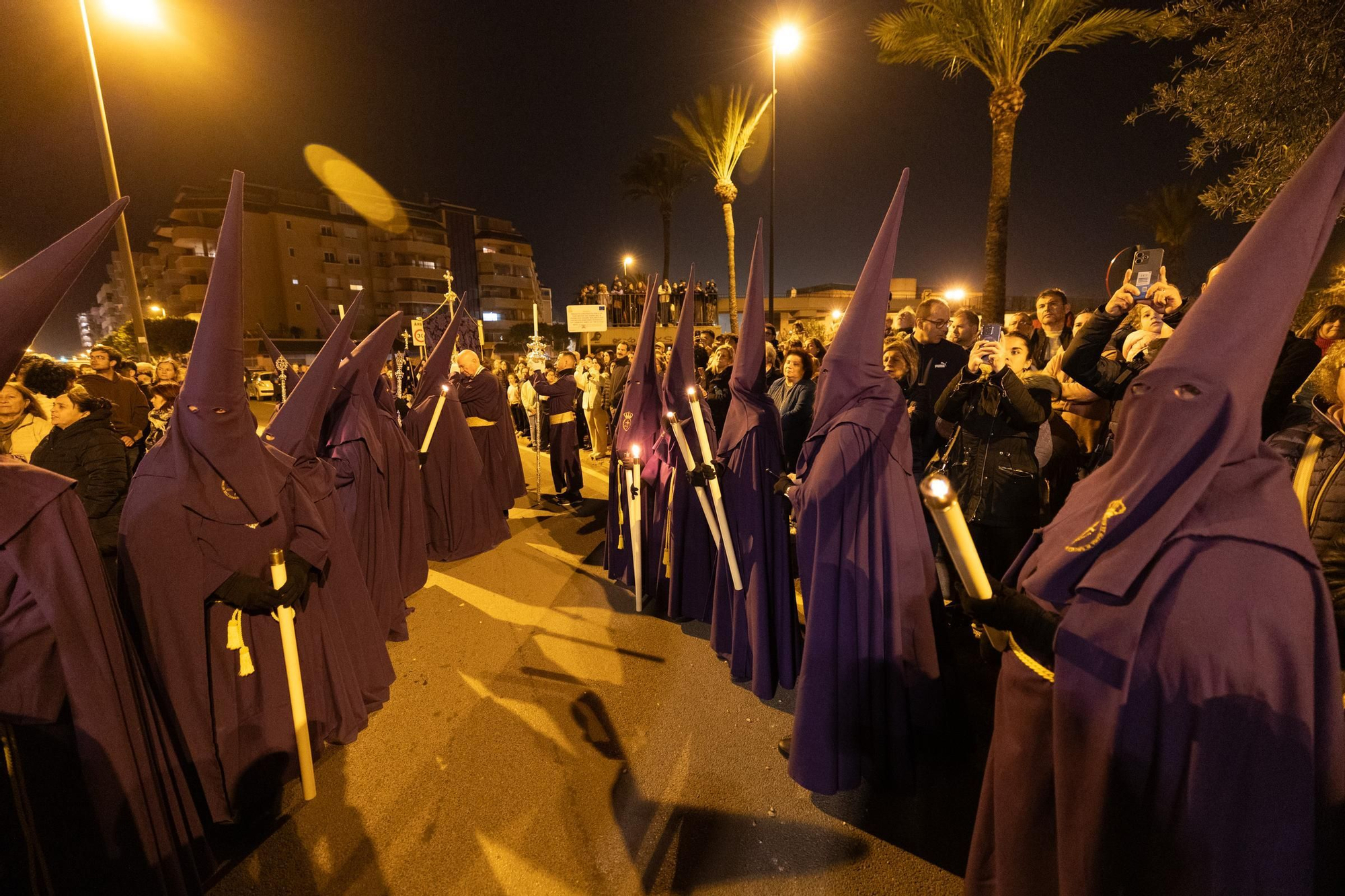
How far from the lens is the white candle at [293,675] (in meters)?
2.79

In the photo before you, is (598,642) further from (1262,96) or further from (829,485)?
(1262,96)

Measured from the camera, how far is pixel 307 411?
12.2 ft

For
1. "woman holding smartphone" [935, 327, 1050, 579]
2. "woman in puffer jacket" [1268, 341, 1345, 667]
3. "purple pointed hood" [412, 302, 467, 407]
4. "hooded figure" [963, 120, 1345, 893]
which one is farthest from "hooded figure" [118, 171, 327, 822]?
"woman in puffer jacket" [1268, 341, 1345, 667]

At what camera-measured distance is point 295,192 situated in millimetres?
53656

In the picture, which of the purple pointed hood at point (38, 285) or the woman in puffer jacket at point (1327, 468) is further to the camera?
the woman in puffer jacket at point (1327, 468)

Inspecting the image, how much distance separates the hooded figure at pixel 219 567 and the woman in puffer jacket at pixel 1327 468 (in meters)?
4.73

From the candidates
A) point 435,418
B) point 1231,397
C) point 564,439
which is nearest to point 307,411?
point 435,418

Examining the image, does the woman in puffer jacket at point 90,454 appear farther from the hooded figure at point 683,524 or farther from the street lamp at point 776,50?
the street lamp at point 776,50

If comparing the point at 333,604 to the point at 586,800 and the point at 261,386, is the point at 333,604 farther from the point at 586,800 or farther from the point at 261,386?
the point at 261,386

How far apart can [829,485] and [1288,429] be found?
2.31 meters

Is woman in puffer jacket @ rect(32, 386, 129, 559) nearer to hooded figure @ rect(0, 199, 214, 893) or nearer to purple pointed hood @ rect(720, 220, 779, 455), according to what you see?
hooded figure @ rect(0, 199, 214, 893)

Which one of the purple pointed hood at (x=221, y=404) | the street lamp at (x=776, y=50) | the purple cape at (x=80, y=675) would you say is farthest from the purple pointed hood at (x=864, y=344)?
the street lamp at (x=776, y=50)

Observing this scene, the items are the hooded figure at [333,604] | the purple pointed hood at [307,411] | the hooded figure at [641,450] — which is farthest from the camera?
the hooded figure at [641,450]

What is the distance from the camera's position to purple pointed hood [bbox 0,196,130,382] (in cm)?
188
